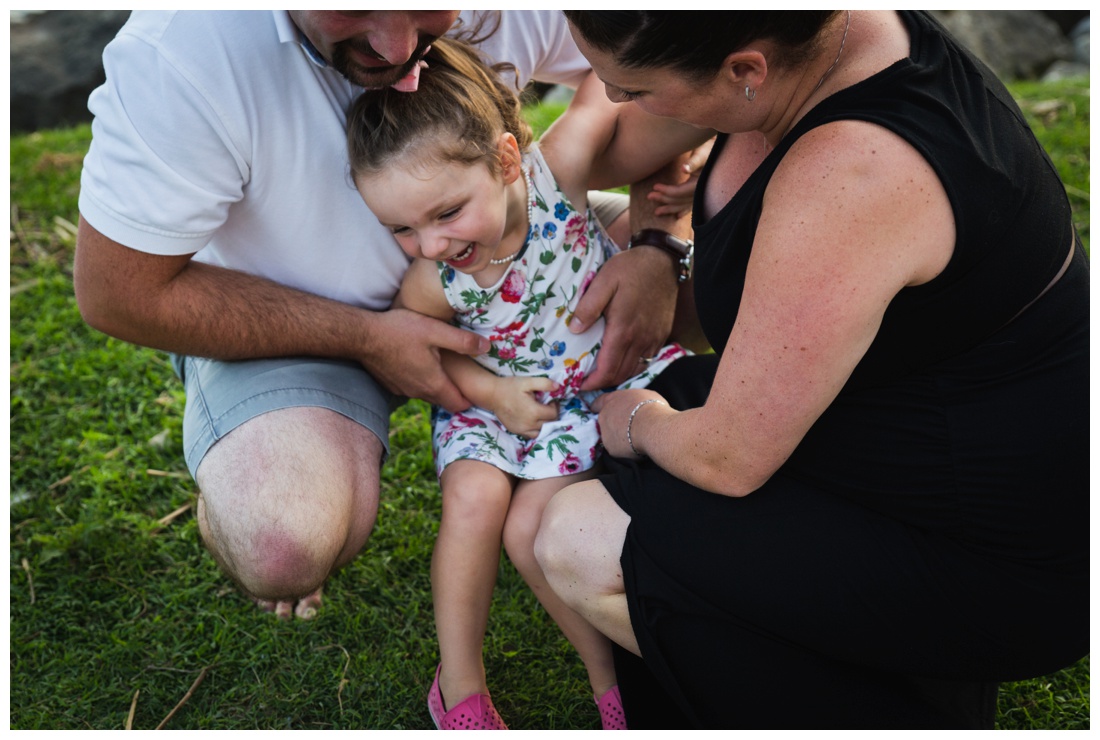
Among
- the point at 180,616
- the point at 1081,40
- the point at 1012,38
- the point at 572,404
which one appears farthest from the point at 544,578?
the point at 1081,40

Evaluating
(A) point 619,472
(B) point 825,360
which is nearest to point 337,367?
(A) point 619,472

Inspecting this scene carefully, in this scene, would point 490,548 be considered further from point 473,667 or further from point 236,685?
point 236,685

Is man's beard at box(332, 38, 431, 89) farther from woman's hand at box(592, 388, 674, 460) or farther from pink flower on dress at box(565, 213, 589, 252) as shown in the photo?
woman's hand at box(592, 388, 674, 460)

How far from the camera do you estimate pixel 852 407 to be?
75.1 inches

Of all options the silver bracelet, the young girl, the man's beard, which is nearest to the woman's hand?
the silver bracelet

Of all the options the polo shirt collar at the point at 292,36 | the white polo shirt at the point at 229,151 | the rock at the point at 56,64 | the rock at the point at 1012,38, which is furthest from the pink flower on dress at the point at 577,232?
the rock at the point at 1012,38

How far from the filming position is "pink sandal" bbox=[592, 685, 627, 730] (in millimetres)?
2373

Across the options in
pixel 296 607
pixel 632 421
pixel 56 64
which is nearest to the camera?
pixel 632 421

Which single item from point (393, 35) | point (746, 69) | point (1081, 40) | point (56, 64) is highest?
point (746, 69)

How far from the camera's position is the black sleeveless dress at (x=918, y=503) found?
171 cm

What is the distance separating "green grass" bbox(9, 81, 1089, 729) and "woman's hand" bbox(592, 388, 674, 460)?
0.67m

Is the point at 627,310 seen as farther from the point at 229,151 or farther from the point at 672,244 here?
the point at 229,151

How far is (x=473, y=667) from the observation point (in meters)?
2.40

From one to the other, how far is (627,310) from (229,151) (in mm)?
994
